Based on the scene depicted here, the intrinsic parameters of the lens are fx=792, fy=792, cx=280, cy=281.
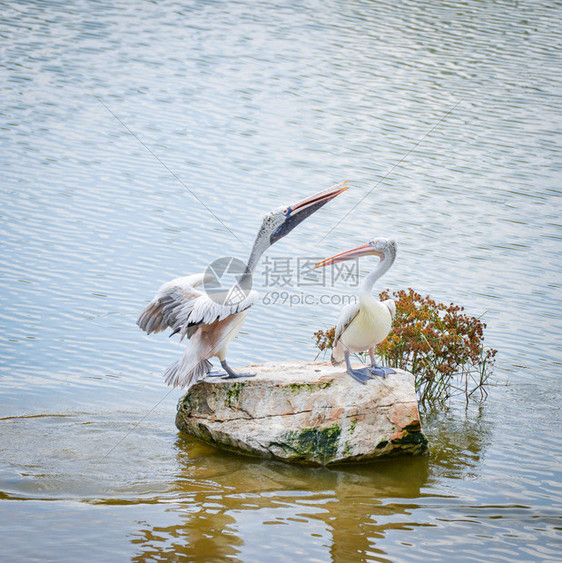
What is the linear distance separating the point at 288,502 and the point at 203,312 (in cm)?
143

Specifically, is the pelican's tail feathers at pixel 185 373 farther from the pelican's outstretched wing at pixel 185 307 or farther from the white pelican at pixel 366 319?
the white pelican at pixel 366 319

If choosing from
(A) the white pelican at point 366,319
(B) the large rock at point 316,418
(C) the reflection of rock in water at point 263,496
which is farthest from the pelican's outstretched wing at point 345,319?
(C) the reflection of rock in water at point 263,496

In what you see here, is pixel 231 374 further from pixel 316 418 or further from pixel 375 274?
pixel 375 274

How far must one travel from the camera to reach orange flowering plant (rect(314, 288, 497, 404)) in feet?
22.7

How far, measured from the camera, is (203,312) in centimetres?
562

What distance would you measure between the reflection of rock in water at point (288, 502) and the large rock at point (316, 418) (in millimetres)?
120

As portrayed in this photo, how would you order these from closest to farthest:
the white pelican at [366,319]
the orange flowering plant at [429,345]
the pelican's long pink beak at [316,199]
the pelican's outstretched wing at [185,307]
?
1. the pelican's outstretched wing at [185,307]
2. the white pelican at [366,319]
3. the pelican's long pink beak at [316,199]
4. the orange flowering plant at [429,345]

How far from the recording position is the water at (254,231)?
16.9 feet

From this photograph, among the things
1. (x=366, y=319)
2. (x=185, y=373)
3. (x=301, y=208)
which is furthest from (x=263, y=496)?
(x=301, y=208)

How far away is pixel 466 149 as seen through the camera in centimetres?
1395

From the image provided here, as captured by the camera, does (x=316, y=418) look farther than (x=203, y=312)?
Yes

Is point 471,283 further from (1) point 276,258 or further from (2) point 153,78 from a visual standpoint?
(2) point 153,78

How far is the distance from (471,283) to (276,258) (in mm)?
2405

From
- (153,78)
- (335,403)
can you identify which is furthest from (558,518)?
(153,78)
